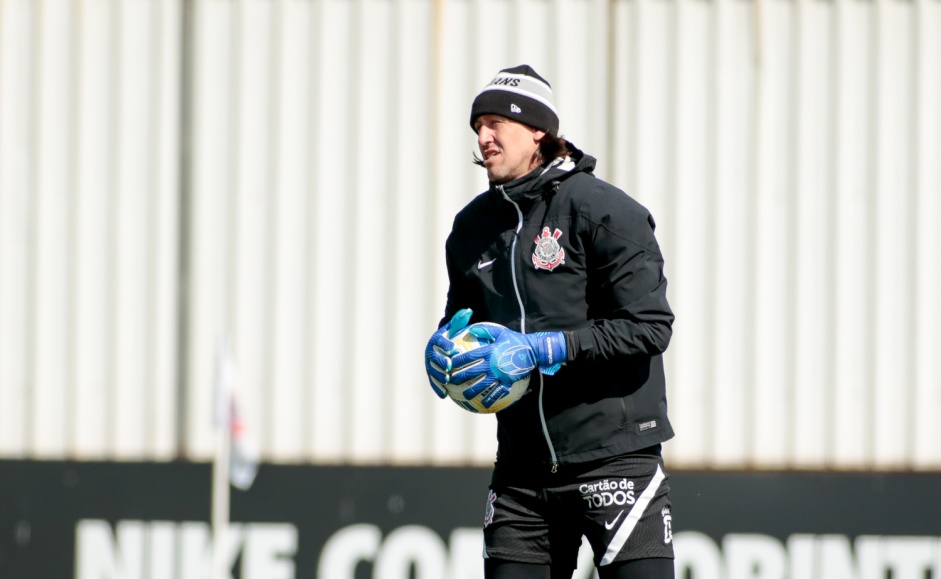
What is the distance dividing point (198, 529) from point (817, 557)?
3247 millimetres

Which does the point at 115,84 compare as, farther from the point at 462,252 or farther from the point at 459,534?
the point at 462,252

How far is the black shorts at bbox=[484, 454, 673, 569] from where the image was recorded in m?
3.16

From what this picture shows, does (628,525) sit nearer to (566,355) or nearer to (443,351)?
(566,355)

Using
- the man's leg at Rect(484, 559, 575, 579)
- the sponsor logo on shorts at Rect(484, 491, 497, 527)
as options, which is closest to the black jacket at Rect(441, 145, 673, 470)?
the sponsor logo on shorts at Rect(484, 491, 497, 527)

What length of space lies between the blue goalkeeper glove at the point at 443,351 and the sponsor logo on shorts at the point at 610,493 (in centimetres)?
50

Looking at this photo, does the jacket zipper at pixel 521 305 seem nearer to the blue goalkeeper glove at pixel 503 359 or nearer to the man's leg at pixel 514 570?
the blue goalkeeper glove at pixel 503 359

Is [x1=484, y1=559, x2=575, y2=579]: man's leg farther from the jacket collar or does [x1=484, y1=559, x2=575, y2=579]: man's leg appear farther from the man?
the jacket collar

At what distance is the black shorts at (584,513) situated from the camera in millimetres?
3158

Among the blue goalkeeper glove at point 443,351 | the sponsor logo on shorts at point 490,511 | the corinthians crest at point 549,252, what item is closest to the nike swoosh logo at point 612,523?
the sponsor logo on shorts at point 490,511

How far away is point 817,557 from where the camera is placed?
19.6ft

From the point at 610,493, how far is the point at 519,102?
1117 millimetres

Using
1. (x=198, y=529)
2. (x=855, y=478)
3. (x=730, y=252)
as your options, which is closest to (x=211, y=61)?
(x=198, y=529)

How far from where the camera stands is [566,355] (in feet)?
10.1

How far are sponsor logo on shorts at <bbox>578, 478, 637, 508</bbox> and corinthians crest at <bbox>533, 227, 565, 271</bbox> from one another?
2.00 feet
